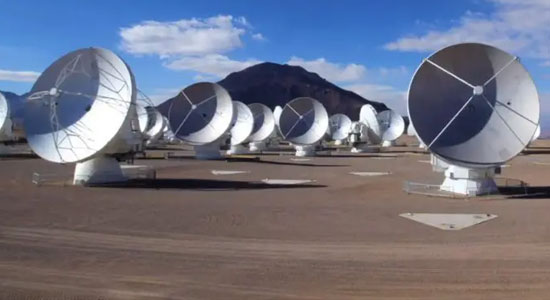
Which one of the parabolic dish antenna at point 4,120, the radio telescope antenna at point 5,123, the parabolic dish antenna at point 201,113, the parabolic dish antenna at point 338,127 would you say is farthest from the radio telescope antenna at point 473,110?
the parabolic dish antenna at point 338,127

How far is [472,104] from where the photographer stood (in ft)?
86.3

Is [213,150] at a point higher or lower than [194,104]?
lower

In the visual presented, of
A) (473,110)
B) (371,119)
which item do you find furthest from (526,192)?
(371,119)

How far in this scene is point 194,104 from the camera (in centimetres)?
5153

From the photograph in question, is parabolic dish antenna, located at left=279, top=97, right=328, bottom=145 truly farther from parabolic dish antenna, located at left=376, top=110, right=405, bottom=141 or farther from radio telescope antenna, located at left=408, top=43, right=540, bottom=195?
radio telescope antenna, located at left=408, top=43, right=540, bottom=195

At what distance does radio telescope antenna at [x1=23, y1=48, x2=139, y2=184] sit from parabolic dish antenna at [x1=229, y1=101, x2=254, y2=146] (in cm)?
3315

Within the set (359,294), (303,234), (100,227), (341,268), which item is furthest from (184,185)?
(359,294)

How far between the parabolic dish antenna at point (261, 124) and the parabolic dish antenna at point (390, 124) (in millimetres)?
20376

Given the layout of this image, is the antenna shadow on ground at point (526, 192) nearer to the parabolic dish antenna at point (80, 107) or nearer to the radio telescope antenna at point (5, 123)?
the parabolic dish antenna at point (80, 107)

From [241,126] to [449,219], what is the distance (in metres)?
46.6

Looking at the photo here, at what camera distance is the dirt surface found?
34.7 feet

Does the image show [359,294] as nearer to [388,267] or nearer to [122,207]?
[388,267]

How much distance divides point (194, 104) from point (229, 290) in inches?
1656

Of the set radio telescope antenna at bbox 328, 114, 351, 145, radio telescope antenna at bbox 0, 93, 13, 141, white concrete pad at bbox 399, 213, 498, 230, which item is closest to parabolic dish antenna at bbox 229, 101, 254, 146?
radio telescope antenna at bbox 0, 93, 13, 141
